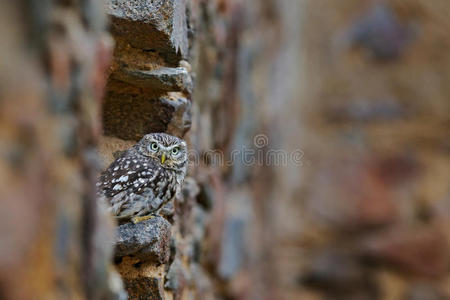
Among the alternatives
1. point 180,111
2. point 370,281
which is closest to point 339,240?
point 370,281

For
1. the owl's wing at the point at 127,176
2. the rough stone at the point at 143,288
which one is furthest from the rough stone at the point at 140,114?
the rough stone at the point at 143,288

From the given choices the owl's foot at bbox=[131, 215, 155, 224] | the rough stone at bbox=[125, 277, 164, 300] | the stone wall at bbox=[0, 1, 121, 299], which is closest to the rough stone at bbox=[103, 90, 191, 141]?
the owl's foot at bbox=[131, 215, 155, 224]

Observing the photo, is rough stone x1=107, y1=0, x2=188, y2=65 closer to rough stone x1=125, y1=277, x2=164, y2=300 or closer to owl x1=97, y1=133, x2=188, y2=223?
owl x1=97, y1=133, x2=188, y2=223

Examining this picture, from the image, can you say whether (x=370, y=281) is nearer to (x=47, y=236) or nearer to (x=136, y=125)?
(x=136, y=125)

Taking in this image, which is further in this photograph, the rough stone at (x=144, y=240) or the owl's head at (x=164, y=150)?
the owl's head at (x=164, y=150)

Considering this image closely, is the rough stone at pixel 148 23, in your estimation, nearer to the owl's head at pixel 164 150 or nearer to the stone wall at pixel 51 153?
the owl's head at pixel 164 150

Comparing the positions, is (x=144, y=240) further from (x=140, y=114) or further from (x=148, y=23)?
(x=148, y=23)
